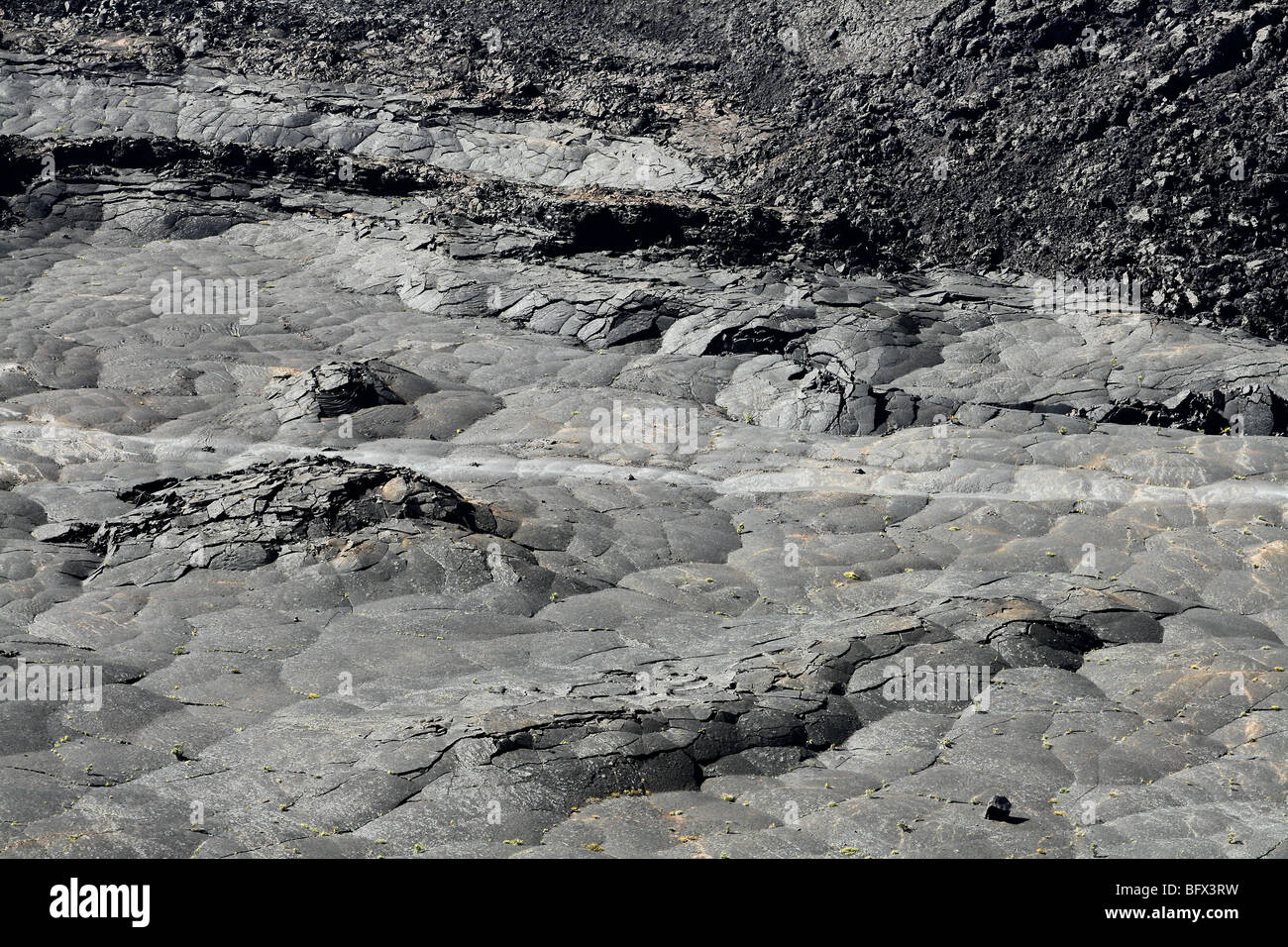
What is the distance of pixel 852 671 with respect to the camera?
14.0 meters

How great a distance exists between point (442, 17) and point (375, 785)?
3862 centimetres

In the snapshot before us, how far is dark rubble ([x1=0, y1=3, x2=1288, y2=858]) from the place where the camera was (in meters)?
11.6

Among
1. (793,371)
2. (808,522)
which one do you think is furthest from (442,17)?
(808,522)

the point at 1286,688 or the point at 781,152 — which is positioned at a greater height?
the point at 781,152

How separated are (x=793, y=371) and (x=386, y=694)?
1416cm

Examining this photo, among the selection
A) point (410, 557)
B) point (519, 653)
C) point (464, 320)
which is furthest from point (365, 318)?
point (519, 653)

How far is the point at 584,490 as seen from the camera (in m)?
20.7

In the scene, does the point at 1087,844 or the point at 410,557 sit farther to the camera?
the point at 410,557

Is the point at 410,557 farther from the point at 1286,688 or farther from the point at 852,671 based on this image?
the point at 1286,688

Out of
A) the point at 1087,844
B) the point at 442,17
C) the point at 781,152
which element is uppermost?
the point at 442,17

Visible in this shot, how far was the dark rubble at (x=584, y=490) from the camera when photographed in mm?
11562
